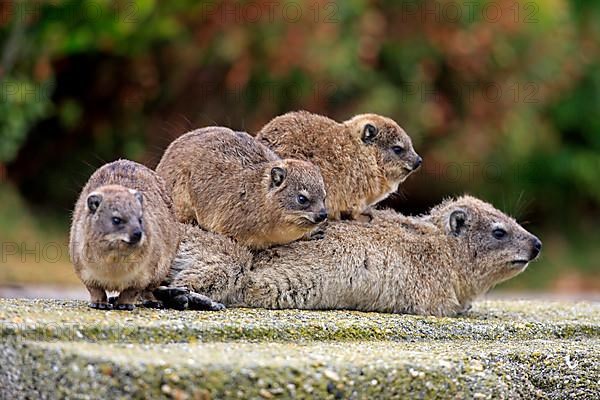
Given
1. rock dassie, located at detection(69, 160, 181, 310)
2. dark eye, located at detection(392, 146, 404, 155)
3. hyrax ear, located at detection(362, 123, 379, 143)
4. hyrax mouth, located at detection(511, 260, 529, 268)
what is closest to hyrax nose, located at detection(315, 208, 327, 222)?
rock dassie, located at detection(69, 160, 181, 310)

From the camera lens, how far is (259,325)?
7.24m

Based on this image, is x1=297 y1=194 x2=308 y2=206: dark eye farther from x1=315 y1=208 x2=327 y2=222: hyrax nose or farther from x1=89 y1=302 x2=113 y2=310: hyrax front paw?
x1=89 y1=302 x2=113 y2=310: hyrax front paw

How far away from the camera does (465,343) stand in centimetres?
793

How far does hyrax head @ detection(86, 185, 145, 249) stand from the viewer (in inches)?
272

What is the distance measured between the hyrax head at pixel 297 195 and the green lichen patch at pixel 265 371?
134 centimetres

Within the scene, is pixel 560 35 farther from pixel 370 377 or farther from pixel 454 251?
pixel 370 377

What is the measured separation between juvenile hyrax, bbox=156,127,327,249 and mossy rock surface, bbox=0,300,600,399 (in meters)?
0.78

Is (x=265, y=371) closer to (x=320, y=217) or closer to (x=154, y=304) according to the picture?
(x=154, y=304)

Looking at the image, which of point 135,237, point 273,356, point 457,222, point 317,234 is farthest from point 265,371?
point 457,222

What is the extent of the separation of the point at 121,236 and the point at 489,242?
3.82 metres

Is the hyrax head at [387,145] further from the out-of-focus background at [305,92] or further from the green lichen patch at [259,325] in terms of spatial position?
the out-of-focus background at [305,92]

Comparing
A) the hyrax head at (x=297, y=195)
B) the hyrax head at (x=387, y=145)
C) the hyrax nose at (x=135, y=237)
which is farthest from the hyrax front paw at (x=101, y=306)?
the hyrax head at (x=387, y=145)

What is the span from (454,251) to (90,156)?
1215cm

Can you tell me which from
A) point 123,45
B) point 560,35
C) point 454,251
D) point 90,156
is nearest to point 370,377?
point 454,251
